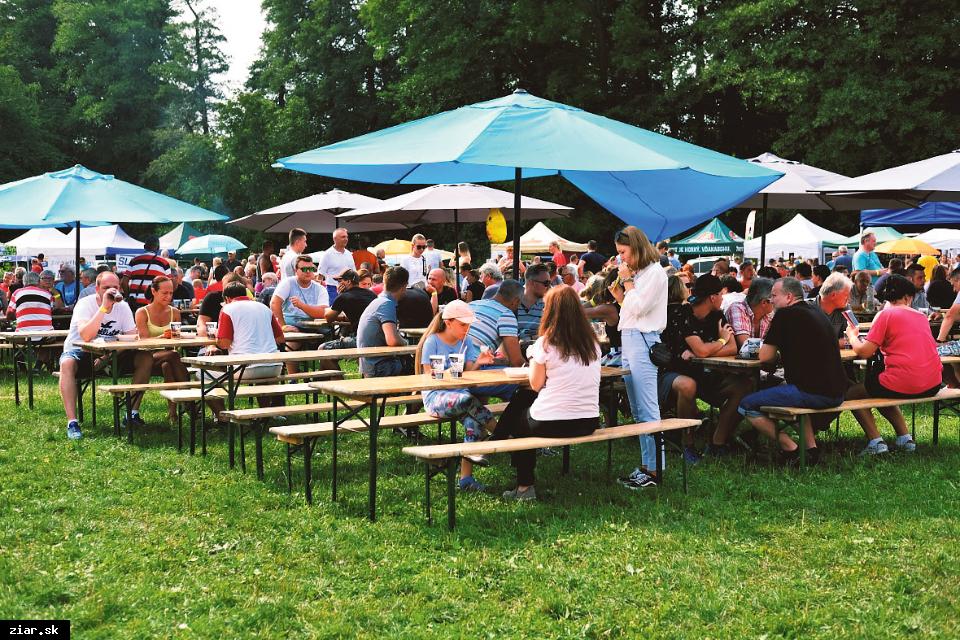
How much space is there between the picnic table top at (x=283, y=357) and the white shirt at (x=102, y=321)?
1.63 metres

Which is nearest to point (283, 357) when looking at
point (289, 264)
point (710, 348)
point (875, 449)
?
point (710, 348)

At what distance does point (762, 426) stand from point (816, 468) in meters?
0.48

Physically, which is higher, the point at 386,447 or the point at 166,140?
the point at 166,140

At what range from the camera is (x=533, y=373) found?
5.56 m

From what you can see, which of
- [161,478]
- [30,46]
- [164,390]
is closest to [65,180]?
[164,390]

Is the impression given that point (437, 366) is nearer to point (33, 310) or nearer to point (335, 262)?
point (33, 310)

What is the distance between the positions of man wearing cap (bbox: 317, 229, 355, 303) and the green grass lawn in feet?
16.7

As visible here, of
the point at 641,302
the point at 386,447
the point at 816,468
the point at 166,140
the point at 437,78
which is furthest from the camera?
the point at 166,140

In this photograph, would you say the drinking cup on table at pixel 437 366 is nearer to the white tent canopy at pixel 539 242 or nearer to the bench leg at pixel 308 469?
the bench leg at pixel 308 469

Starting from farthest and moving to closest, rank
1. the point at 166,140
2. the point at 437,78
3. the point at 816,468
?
1. the point at 166,140
2. the point at 437,78
3. the point at 816,468

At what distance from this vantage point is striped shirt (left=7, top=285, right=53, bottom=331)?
9.94 metres

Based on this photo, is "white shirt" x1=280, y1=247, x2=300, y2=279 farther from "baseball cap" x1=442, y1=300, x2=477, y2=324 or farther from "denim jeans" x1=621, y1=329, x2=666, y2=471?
"denim jeans" x1=621, y1=329, x2=666, y2=471

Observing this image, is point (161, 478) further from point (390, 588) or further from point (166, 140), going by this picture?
point (166, 140)

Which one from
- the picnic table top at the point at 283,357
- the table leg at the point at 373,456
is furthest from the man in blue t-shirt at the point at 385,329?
the table leg at the point at 373,456
